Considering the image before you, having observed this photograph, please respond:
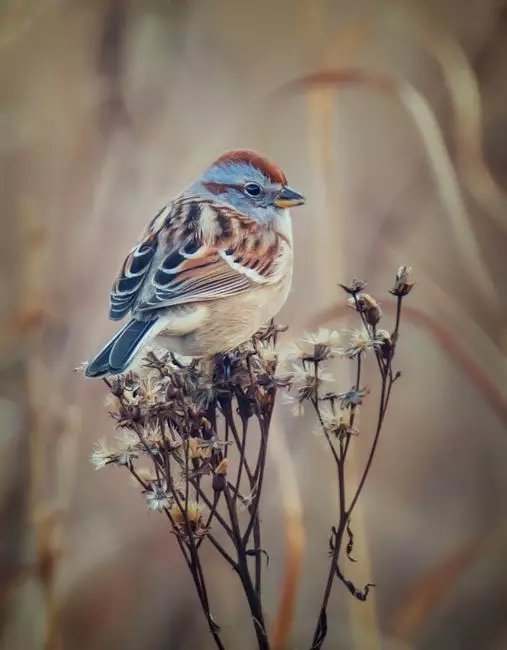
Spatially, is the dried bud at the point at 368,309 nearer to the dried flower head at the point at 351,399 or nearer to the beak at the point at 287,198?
the dried flower head at the point at 351,399

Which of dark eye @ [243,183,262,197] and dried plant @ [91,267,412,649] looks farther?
dark eye @ [243,183,262,197]

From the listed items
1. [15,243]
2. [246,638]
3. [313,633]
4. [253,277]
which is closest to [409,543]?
[313,633]

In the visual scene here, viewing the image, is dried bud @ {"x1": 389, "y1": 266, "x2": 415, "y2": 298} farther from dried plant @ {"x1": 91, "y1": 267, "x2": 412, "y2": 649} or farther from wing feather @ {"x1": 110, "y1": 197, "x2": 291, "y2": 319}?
wing feather @ {"x1": 110, "y1": 197, "x2": 291, "y2": 319}

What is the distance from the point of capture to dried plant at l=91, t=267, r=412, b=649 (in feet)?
3.57

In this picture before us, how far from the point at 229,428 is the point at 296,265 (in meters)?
0.32

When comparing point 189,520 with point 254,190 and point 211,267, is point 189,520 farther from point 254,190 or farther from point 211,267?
point 254,190

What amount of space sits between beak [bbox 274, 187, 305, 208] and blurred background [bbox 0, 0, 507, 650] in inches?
1.4

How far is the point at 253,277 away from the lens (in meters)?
1.23

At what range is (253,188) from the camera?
1296mm

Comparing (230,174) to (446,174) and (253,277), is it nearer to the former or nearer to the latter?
(253,277)

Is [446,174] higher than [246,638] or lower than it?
higher

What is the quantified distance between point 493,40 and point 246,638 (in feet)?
3.83

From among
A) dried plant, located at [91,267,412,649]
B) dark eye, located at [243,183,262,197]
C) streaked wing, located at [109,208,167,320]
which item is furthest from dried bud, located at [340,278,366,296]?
streaked wing, located at [109,208,167,320]

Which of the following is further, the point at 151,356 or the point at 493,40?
the point at 493,40
